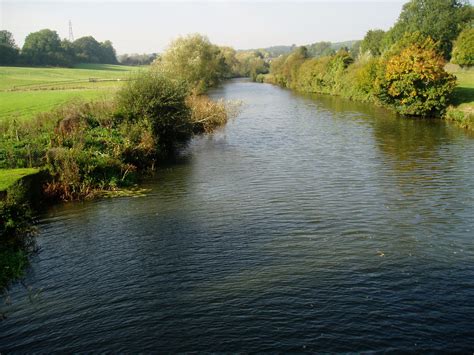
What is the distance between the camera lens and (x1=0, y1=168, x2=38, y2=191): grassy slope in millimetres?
18484

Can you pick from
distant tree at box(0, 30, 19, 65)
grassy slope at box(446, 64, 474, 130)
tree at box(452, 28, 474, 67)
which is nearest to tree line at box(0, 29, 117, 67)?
distant tree at box(0, 30, 19, 65)

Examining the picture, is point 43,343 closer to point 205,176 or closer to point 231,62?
point 205,176

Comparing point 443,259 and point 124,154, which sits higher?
point 124,154

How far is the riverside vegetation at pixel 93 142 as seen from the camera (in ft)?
59.0

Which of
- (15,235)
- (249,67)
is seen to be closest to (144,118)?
(15,235)

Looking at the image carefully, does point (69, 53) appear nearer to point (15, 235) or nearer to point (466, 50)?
point (466, 50)

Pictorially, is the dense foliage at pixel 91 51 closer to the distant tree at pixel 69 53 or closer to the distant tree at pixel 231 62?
the distant tree at pixel 69 53

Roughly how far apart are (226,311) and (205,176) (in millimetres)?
15003

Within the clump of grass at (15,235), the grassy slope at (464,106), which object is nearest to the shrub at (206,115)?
the clump of grass at (15,235)

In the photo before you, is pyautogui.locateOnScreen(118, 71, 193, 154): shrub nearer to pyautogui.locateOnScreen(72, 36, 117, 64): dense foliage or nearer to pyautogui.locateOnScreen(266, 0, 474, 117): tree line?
pyautogui.locateOnScreen(266, 0, 474, 117): tree line

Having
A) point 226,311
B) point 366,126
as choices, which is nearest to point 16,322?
point 226,311

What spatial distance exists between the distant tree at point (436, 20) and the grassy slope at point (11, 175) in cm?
7721

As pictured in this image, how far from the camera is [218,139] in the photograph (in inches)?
1521

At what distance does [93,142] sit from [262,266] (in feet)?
54.5
